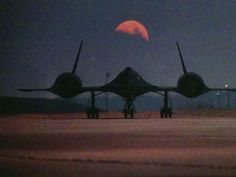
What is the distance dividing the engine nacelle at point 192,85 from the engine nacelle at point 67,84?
10.9 metres

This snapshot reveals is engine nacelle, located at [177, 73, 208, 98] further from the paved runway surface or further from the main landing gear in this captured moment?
the paved runway surface

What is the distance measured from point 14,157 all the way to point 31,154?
0.93 meters

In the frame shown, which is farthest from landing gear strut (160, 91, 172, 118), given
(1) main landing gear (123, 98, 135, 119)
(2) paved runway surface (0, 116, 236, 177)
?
(2) paved runway surface (0, 116, 236, 177)

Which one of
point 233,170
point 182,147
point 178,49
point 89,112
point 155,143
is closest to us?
point 233,170

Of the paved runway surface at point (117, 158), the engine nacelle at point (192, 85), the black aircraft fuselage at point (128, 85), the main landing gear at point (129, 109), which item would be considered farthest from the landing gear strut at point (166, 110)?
the paved runway surface at point (117, 158)

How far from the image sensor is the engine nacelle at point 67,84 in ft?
204

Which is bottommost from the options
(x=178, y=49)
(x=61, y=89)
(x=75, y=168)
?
(x=75, y=168)

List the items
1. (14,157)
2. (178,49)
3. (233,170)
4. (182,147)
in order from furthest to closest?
(178,49)
(182,147)
(14,157)
(233,170)

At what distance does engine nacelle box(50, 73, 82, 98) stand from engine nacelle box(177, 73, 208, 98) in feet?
35.6

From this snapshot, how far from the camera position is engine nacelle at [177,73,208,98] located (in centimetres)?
6175

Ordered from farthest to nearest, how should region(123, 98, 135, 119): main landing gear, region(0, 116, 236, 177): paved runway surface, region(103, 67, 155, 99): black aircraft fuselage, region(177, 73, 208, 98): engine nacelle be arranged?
region(103, 67, 155, 99): black aircraft fuselage, region(177, 73, 208, 98): engine nacelle, region(123, 98, 135, 119): main landing gear, region(0, 116, 236, 177): paved runway surface

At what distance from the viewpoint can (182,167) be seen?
13.8 m

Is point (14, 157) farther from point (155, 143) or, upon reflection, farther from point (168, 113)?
point (168, 113)

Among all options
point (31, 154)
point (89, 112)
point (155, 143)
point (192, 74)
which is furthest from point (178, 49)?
point (31, 154)
